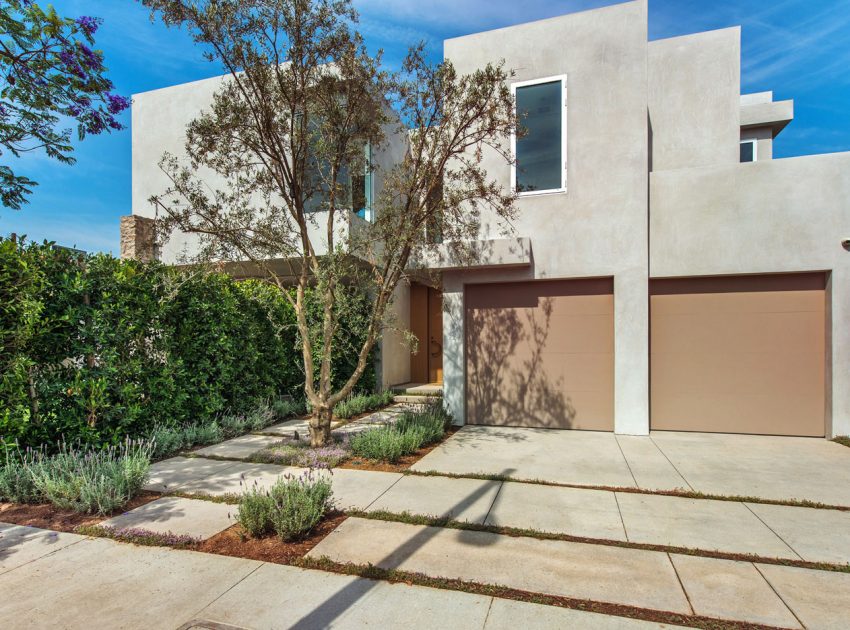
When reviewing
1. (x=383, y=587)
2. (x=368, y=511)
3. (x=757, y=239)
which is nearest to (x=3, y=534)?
(x=368, y=511)

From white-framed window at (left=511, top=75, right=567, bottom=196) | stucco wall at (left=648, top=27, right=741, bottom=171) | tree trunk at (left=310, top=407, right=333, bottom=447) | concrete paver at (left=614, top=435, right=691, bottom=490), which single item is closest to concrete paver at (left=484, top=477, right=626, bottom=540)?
concrete paver at (left=614, top=435, right=691, bottom=490)

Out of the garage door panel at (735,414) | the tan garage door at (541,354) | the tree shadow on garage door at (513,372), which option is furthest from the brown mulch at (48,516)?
the garage door panel at (735,414)

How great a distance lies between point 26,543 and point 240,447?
315cm

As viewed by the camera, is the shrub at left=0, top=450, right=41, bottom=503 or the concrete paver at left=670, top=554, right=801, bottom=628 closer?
the concrete paver at left=670, top=554, right=801, bottom=628

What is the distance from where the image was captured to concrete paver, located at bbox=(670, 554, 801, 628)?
8.96 ft

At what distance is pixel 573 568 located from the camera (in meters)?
3.30

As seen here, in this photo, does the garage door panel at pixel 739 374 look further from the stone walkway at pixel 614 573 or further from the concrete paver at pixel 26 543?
the concrete paver at pixel 26 543

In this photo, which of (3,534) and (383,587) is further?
(3,534)

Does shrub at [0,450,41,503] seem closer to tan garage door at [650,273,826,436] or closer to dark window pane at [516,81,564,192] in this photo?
dark window pane at [516,81,564,192]

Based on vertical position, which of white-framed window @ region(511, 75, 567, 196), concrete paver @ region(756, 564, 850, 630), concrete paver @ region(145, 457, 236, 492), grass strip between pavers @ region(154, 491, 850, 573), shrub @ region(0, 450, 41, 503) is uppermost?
white-framed window @ region(511, 75, 567, 196)

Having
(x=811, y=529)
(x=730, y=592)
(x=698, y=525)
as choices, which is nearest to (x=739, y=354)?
(x=811, y=529)

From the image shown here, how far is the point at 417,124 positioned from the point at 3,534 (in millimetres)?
6532

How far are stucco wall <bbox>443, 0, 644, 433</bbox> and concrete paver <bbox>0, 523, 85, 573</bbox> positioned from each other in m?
7.09

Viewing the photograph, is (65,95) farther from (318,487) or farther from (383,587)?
(383,587)
